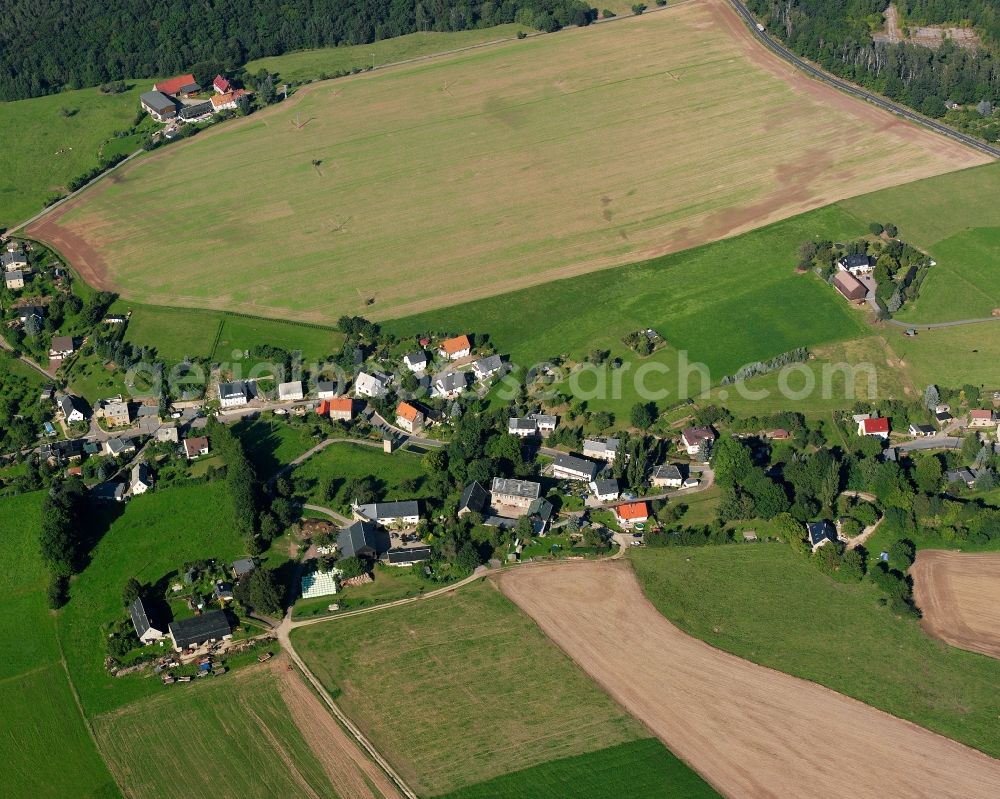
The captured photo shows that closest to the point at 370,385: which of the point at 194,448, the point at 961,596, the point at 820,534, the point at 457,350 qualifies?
the point at 457,350

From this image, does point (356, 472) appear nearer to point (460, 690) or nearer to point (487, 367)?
point (487, 367)

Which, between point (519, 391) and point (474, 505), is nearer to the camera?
point (474, 505)

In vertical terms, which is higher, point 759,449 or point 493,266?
point 493,266

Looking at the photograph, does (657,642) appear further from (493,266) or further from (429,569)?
(493,266)

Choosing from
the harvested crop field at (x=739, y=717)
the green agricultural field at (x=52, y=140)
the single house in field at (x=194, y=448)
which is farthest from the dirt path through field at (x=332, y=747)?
the green agricultural field at (x=52, y=140)

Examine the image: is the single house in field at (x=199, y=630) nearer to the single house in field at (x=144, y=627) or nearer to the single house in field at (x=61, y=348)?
the single house in field at (x=144, y=627)

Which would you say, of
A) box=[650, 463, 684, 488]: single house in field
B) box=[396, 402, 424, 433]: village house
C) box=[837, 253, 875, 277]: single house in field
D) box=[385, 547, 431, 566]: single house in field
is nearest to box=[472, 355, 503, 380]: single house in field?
box=[396, 402, 424, 433]: village house

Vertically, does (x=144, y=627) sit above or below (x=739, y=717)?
above

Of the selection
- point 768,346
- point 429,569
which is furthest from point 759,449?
point 429,569

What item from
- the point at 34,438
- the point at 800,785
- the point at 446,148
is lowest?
the point at 800,785
